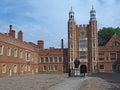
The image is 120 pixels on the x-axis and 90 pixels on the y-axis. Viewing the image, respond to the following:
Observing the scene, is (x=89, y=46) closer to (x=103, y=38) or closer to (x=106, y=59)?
(x=106, y=59)

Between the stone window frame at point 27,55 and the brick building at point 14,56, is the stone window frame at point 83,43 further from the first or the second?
the stone window frame at point 27,55

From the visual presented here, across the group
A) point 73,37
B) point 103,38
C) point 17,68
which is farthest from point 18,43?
point 103,38

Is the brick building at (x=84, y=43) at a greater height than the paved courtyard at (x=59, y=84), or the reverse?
the brick building at (x=84, y=43)

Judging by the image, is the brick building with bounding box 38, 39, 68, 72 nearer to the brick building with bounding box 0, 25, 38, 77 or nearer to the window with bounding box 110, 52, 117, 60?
the brick building with bounding box 0, 25, 38, 77

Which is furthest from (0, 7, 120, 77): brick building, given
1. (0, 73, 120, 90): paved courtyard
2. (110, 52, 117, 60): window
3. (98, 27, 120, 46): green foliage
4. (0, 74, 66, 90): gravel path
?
(0, 73, 120, 90): paved courtyard

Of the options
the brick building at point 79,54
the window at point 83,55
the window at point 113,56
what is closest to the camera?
the brick building at point 79,54

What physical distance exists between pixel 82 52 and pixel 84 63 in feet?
9.42

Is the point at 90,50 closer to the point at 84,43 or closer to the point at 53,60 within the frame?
the point at 84,43

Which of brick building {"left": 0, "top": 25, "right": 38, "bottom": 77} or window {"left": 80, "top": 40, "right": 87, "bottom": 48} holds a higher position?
window {"left": 80, "top": 40, "right": 87, "bottom": 48}

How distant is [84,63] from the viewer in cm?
6300

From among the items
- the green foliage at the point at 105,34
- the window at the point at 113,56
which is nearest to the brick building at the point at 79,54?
the window at the point at 113,56

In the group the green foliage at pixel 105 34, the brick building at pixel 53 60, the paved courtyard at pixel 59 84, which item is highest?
the green foliage at pixel 105 34

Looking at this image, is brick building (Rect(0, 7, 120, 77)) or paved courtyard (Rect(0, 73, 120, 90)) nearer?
paved courtyard (Rect(0, 73, 120, 90))

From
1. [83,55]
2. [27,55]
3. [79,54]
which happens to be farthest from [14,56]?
[83,55]
